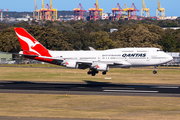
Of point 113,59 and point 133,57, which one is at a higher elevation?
point 133,57

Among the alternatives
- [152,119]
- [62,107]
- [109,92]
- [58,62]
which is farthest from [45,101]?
[58,62]

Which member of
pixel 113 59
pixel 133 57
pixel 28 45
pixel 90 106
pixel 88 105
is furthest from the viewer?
pixel 28 45

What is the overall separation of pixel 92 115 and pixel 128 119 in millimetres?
3822

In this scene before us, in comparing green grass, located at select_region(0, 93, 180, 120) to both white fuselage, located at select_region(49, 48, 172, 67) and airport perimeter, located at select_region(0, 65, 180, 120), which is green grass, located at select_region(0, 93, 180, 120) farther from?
white fuselage, located at select_region(49, 48, 172, 67)

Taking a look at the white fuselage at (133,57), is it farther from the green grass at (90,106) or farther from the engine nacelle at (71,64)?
the green grass at (90,106)

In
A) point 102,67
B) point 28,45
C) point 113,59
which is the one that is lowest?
point 102,67

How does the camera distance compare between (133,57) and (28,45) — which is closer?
(133,57)

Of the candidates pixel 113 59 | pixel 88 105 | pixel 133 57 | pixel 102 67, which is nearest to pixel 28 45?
pixel 102 67

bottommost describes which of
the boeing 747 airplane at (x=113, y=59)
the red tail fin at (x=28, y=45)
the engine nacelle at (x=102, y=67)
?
the engine nacelle at (x=102, y=67)

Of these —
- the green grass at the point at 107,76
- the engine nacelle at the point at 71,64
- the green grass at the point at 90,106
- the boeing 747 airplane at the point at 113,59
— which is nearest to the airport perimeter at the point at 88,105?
the green grass at the point at 90,106

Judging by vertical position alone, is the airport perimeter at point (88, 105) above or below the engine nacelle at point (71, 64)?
below

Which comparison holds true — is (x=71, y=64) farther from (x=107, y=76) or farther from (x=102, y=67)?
(x=107, y=76)

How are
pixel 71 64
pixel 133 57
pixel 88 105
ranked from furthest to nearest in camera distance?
1. pixel 133 57
2. pixel 71 64
3. pixel 88 105

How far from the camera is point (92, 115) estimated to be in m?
28.8
